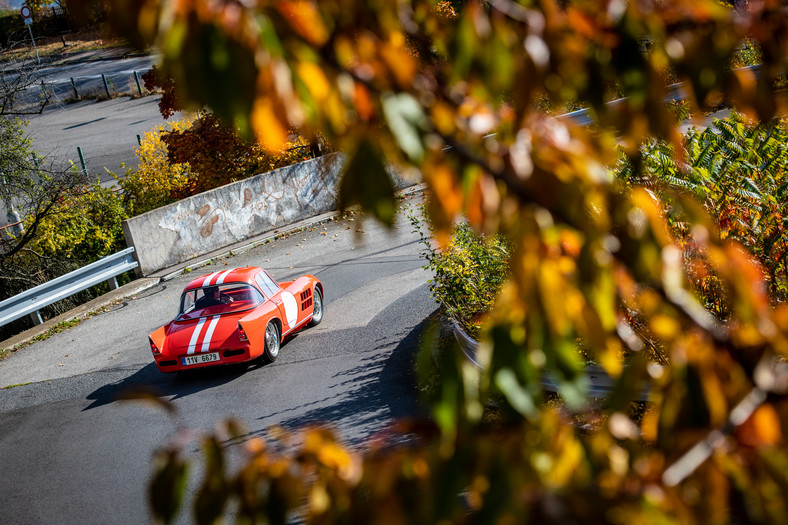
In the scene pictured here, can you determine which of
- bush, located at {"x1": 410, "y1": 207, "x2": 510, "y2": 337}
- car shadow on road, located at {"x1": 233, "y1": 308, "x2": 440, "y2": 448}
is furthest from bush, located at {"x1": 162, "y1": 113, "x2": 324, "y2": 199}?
bush, located at {"x1": 410, "y1": 207, "x2": 510, "y2": 337}

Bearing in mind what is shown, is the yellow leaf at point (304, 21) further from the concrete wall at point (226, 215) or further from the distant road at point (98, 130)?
the distant road at point (98, 130)

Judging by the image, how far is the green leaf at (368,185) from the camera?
1208 mm

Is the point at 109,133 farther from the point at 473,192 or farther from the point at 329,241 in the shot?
the point at 473,192

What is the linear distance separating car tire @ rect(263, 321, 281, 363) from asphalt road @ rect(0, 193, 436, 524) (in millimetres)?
125

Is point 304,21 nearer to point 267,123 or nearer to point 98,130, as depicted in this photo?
point 267,123

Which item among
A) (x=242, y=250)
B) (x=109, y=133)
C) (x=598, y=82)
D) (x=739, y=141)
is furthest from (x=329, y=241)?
(x=109, y=133)

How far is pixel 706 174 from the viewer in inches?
255

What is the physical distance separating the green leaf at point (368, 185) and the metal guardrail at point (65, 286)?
14228 millimetres

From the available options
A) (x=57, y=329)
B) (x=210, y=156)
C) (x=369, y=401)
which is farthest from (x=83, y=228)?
(x=369, y=401)

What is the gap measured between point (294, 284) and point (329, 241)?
4791 millimetres

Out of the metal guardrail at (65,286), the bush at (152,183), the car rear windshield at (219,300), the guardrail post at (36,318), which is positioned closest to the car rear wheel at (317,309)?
the car rear windshield at (219,300)

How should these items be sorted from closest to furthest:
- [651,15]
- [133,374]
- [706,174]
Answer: [651,15] < [706,174] < [133,374]

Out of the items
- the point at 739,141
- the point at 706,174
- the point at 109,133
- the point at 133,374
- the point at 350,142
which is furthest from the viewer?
the point at 109,133

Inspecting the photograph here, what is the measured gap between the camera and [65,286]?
48.0ft
